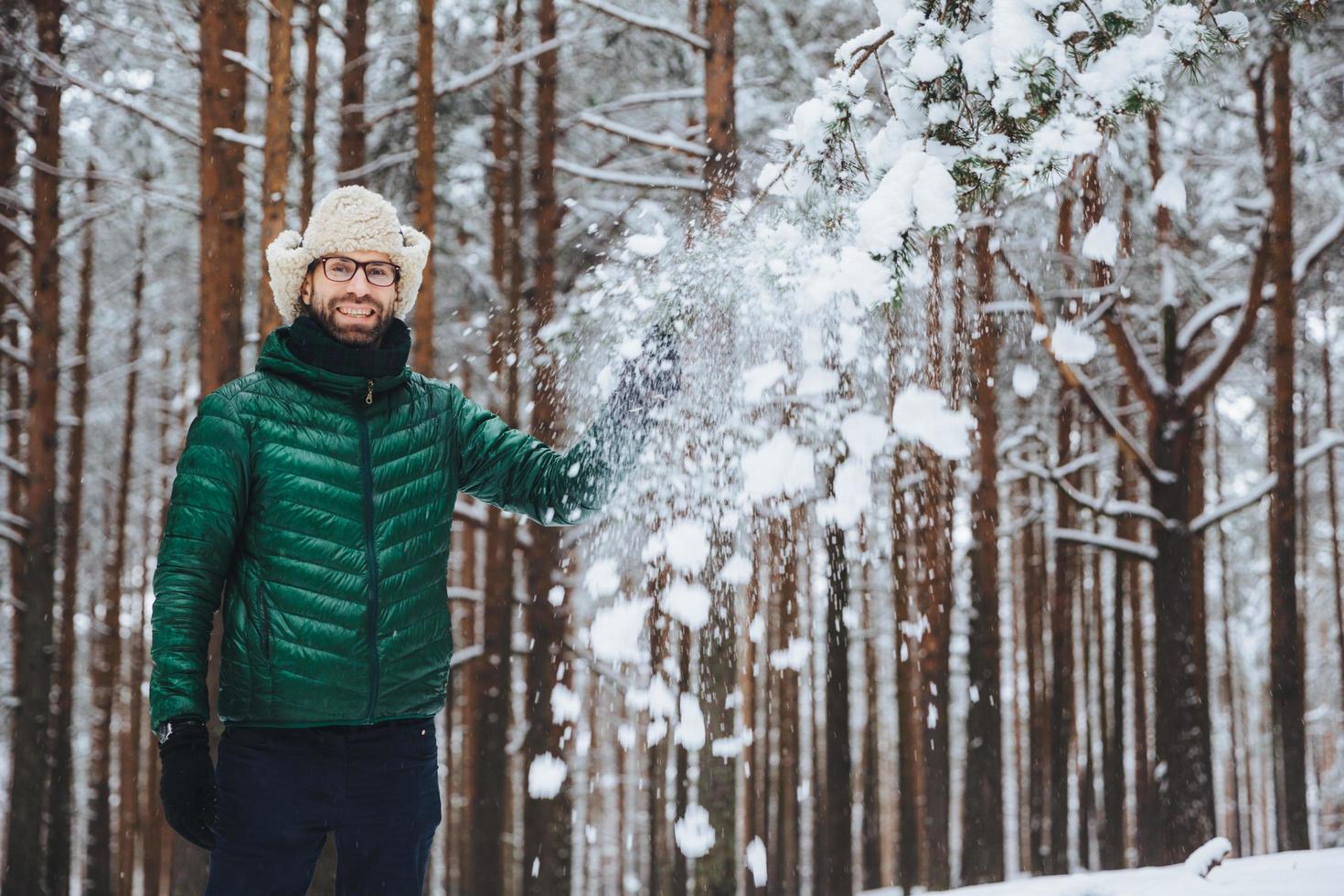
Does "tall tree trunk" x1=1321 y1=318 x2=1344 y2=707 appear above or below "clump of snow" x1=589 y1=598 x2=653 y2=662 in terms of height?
above

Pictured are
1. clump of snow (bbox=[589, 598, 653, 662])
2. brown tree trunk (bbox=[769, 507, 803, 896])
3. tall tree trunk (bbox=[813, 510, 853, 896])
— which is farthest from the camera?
brown tree trunk (bbox=[769, 507, 803, 896])

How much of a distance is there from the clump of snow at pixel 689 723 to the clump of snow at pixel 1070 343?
4675mm

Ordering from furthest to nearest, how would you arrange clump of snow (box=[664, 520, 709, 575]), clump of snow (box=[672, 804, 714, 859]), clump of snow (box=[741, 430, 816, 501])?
clump of snow (box=[672, 804, 714, 859]) < clump of snow (box=[664, 520, 709, 575]) < clump of snow (box=[741, 430, 816, 501])

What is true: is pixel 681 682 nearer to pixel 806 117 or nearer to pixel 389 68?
pixel 389 68

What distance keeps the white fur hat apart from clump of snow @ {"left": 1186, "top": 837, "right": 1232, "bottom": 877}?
10.7 feet

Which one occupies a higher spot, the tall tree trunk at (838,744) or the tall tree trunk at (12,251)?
the tall tree trunk at (12,251)

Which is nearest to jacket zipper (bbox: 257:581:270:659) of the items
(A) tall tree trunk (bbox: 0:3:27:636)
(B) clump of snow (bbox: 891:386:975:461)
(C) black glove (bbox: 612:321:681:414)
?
(C) black glove (bbox: 612:321:681:414)

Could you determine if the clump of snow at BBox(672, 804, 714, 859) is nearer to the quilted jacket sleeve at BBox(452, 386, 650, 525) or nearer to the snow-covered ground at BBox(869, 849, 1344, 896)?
the snow-covered ground at BBox(869, 849, 1344, 896)

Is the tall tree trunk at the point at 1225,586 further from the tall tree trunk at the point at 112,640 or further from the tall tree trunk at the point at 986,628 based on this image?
the tall tree trunk at the point at 112,640

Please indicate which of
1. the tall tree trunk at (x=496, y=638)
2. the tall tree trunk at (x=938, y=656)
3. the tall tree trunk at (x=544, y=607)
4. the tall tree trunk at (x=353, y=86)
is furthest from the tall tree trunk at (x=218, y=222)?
the tall tree trunk at (x=938, y=656)

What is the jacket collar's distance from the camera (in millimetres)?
2422

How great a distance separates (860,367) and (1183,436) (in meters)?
3.23

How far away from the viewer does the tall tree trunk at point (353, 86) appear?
9258 mm

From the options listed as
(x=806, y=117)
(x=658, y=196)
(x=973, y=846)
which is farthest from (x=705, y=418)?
(x=973, y=846)
